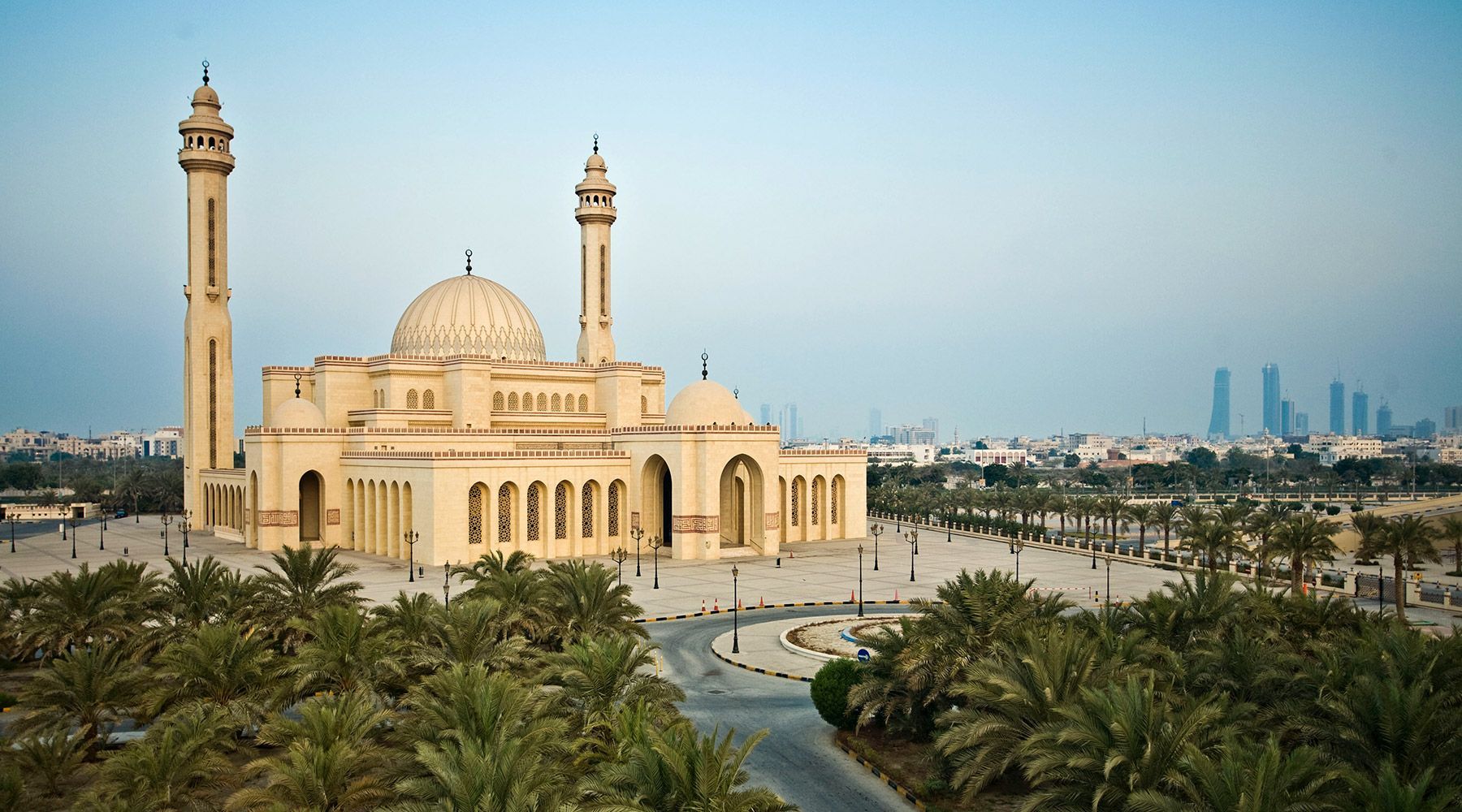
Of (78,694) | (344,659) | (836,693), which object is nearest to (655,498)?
(836,693)

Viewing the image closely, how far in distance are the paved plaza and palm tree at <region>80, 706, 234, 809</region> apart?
18.1 meters

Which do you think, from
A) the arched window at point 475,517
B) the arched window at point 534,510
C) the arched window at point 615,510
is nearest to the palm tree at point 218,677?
the arched window at point 475,517

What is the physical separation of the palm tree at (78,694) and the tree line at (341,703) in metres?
0.03

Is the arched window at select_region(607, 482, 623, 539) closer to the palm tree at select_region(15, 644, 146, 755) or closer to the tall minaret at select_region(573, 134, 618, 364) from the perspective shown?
the tall minaret at select_region(573, 134, 618, 364)

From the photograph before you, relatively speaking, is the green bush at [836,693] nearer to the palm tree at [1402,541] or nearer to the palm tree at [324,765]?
the palm tree at [324,765]

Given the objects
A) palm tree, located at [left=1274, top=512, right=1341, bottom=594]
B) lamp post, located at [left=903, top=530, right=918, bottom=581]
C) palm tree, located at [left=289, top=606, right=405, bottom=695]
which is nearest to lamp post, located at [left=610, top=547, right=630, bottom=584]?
lamp post, located at [left=903, top=530, right=918, bottom=581]

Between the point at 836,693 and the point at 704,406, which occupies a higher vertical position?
the point at 704,406

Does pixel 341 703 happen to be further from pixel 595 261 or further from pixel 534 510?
pixel 595 261

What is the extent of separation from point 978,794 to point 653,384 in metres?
44.9

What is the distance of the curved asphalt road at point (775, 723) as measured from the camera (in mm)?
18234

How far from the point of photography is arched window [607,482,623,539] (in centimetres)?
5016

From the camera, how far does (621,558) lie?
38406 millimetres

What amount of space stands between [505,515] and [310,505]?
12520 mm

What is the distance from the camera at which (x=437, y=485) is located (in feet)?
145
